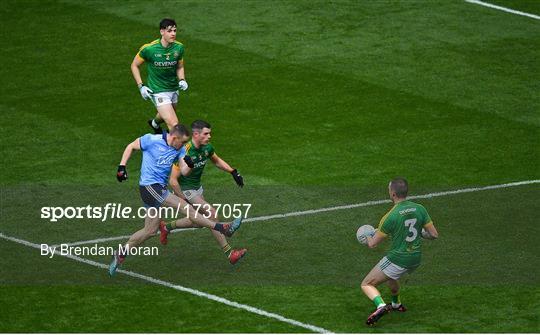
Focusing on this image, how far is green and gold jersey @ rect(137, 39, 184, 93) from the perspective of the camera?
2278 cm

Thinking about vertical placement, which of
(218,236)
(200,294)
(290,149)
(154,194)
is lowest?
(290,149)

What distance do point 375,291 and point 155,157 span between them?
390 cm

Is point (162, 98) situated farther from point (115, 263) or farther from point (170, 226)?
point (115, 263)

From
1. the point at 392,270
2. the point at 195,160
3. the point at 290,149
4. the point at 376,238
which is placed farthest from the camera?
the point at 290,149

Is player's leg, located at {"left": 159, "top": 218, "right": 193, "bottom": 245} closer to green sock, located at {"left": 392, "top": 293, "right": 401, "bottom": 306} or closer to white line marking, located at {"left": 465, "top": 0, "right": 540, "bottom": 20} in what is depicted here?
green sock, located at {"left": 392, "top": 293, "right": 401, "bottom": 306}

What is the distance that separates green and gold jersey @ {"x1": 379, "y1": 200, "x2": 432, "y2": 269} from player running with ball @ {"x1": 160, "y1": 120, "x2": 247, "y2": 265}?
10.3ft

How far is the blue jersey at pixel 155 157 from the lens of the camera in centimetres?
1772

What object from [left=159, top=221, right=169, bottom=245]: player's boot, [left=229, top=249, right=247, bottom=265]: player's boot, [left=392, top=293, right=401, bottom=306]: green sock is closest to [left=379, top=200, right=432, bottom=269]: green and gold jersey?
[left=392, top=293, right=401, bottom=306]: green sock

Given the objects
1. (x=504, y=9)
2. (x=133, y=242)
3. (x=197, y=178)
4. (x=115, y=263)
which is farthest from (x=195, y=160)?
(x=504, y=9)

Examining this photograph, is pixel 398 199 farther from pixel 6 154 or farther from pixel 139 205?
pixel 6 154

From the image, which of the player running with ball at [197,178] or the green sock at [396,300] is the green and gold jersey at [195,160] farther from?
the green sock at [396,300]

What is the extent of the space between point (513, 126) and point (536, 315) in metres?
9.29

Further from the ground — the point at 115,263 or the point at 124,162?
the point at 124,162

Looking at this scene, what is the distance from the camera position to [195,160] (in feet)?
60.0
